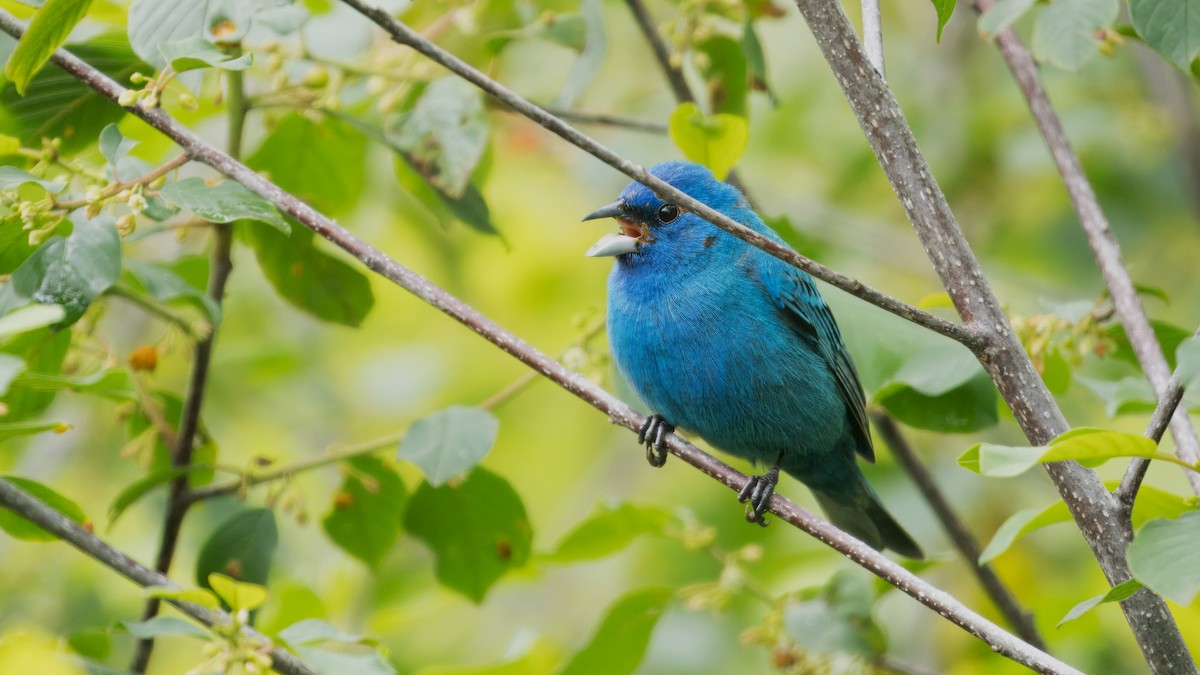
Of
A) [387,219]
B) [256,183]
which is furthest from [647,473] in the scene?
[256,183]

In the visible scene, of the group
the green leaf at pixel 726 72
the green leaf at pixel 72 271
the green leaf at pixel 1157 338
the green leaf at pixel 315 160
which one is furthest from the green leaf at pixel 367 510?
the green leaf at pixel 1157 338

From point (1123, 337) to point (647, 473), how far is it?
4.92 meters

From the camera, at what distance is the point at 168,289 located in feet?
11.0

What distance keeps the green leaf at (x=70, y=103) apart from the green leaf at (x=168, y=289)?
43 centimetres

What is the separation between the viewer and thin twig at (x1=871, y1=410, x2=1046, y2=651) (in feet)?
13.0

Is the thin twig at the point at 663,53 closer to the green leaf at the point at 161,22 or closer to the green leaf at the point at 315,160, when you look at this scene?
the green leaf at the point at 315,160

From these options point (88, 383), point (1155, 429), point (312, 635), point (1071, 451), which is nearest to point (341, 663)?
point (312, 635)

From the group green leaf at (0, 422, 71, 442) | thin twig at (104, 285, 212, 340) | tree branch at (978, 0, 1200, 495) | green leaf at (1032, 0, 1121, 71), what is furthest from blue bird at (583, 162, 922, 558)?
green leaf at (0, 422, 71, 442)

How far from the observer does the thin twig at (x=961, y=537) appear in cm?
396

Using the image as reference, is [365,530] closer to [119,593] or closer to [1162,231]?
[119,593]

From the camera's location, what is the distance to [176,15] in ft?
9.75

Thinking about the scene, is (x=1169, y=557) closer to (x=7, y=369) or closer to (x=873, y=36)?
(x=873, y=36)

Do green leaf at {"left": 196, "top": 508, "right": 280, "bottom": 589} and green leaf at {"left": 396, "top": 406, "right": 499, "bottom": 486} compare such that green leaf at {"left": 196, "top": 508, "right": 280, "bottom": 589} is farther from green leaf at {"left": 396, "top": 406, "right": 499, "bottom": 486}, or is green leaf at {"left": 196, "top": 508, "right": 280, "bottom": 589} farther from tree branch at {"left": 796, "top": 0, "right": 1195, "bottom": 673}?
tree branch at {"left": 796, "top": 0, "right": 1195, "bottom": 673}

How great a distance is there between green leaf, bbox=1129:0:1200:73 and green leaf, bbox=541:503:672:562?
6.58ft
